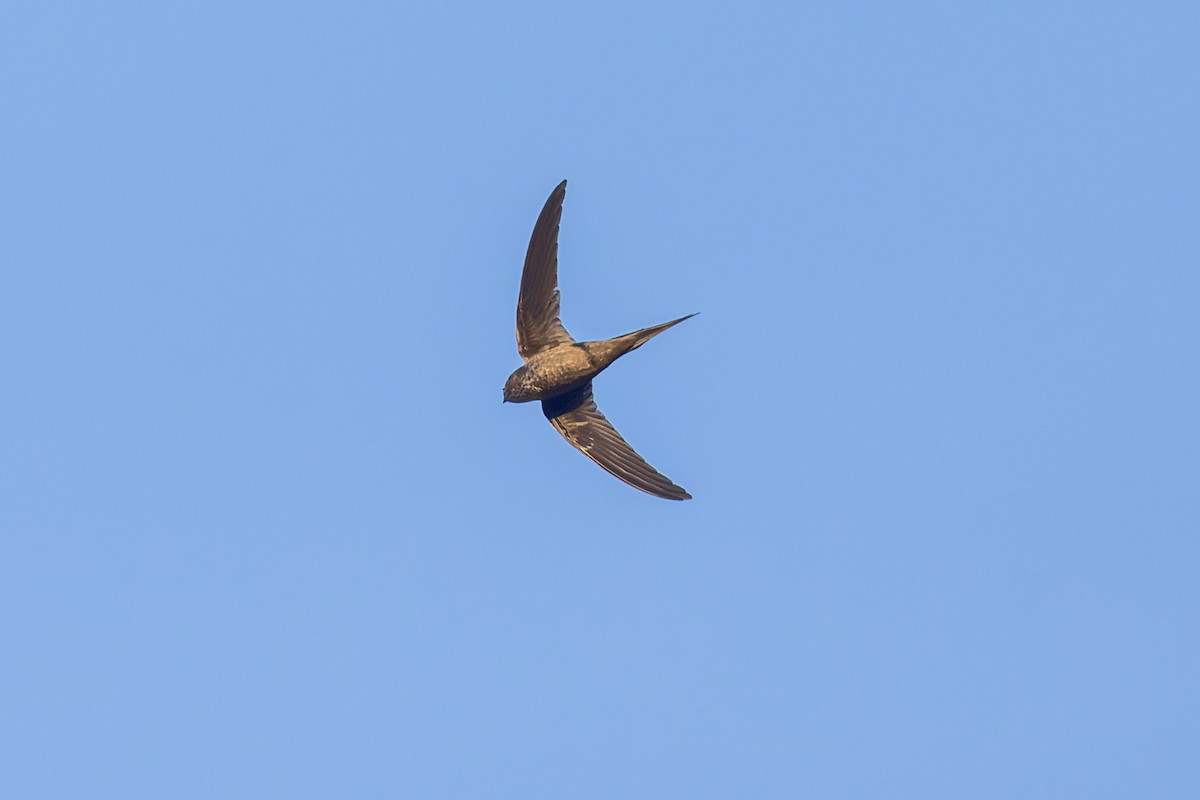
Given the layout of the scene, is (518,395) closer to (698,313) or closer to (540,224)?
(540,224)

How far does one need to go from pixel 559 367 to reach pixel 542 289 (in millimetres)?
1225

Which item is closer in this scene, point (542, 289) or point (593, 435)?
point (542, 289)

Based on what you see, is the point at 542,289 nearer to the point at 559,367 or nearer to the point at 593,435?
the point at 559,367

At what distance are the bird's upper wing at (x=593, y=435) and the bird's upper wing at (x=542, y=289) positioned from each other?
3.11 feet

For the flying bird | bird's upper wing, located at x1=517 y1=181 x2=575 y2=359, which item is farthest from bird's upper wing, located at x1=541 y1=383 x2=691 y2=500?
bird's upper wing, located at x1=517 y1=181 x2=575 y2=359

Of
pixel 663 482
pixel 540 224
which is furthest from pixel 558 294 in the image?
pixel 663 482

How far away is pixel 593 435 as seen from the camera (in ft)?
87.9

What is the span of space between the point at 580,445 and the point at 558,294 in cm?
236

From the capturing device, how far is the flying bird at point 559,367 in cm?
2562

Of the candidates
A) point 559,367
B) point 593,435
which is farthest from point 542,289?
point 593,435

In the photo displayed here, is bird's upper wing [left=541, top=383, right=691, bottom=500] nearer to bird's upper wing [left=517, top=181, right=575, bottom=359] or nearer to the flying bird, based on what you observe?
the flying bird

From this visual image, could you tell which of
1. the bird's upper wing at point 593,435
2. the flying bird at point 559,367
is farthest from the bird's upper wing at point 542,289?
the bird's upper wing at point 593,435

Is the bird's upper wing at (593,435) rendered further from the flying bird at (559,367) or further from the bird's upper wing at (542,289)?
the bird's upper wing at (542,289)

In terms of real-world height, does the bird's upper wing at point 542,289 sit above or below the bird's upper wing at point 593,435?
above
